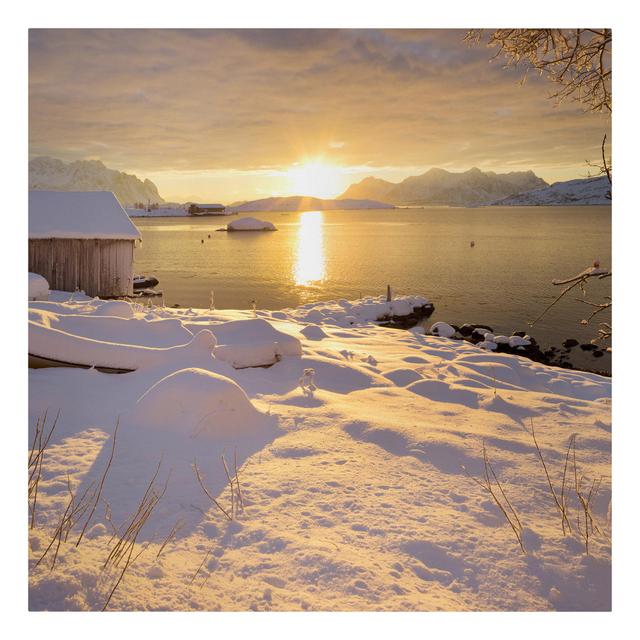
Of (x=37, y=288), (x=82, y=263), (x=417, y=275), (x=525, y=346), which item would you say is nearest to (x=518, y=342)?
(x=525, y=346)

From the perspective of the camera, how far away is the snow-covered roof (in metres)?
19.5

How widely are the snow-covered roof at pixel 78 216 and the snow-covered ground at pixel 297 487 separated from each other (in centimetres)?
1417

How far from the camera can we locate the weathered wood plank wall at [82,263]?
19.6m

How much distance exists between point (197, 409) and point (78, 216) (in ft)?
58.6

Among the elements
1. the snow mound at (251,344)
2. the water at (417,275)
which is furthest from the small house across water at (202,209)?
the snow mound at (251,344)

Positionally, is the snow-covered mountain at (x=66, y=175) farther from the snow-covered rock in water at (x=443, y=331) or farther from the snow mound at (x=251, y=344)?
the snow-covered rock in water at (x=443, y=331)

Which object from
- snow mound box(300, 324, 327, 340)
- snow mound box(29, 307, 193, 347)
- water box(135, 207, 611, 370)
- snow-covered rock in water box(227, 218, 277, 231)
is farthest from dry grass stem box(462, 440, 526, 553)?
snow-covered rock in water box(227, 218, 277, 231)

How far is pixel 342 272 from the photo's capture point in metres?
39.0

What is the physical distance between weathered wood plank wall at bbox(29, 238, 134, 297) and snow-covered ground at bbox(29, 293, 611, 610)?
14.2 meters

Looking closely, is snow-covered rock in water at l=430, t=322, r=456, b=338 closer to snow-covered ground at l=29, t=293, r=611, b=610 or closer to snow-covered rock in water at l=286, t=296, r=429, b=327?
snow-covered rock in water at l=286, t=296, r=429, b=327

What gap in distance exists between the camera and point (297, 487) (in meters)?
4.22
